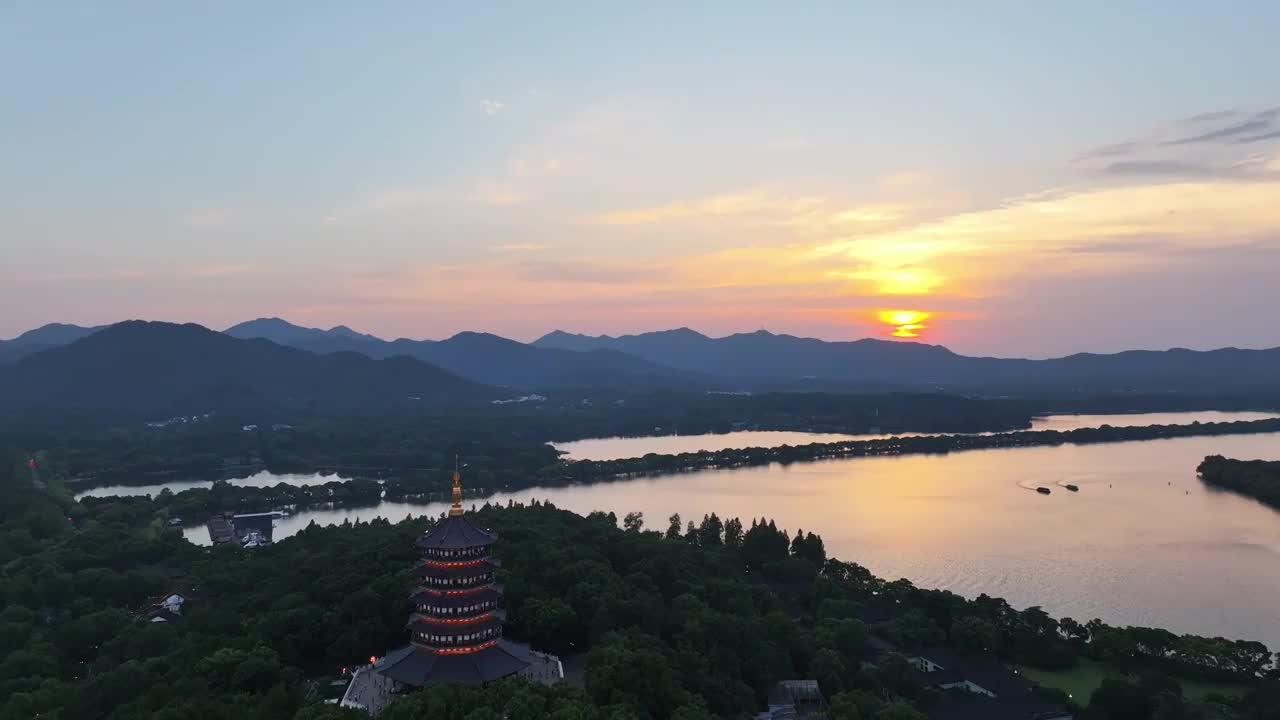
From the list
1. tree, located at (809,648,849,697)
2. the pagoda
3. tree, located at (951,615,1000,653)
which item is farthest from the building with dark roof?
tree, located at (951,615,1000,653)

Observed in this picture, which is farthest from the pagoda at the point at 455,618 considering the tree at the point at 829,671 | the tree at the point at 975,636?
the tree at the point at 975,636

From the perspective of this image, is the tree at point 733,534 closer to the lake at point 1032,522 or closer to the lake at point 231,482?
the lake at point 1032,522

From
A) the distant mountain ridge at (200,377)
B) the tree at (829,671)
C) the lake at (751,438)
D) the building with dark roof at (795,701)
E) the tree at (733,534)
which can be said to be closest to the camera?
the building with dark roof at (795,701)

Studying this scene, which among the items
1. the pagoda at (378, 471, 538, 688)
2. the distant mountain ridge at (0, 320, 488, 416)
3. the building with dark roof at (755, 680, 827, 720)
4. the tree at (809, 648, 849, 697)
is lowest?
the building with dark roof at (755, 680, 827, 720)

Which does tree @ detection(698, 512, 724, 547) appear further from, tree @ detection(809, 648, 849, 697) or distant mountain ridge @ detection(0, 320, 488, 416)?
distant mountain ridge @ detection(0, 320, 488, 416)

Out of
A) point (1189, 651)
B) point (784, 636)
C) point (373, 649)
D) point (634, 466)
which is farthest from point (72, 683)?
point (634, 466)

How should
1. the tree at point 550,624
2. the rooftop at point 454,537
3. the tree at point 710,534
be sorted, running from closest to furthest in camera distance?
the rooftop at point 454,537, the tree at point 550,624, the tree at point 710,534
